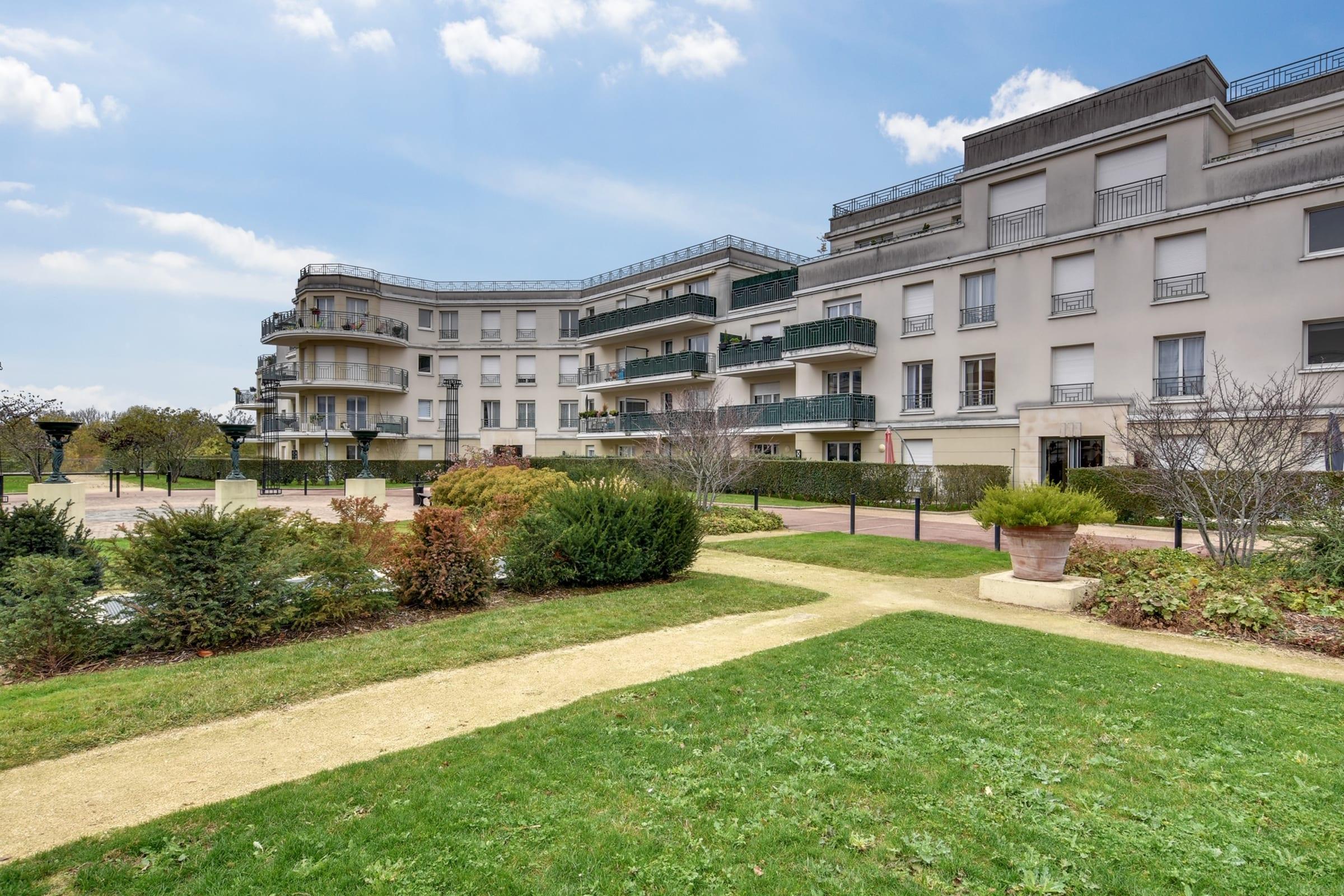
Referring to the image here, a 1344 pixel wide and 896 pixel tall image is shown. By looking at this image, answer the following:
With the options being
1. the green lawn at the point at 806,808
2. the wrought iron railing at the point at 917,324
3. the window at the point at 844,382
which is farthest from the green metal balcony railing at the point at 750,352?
the green lawn at the point at 806,808

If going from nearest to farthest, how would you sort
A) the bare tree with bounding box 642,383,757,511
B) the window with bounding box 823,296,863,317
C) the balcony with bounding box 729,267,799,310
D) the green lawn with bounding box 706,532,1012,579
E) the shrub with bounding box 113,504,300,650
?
the shrub with bounding box 113,504,300,650 < the green lawn with bounding box 706,532,1012,579 < the bare tree with bounding box 642,383,757,511 < the window with bounding box 823,296,863,317 < the balcony with bounding box 729,267,799,310

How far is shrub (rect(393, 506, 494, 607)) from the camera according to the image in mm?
8391

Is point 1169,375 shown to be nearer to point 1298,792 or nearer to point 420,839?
point 1298,792

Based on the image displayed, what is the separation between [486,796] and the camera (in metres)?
3.70

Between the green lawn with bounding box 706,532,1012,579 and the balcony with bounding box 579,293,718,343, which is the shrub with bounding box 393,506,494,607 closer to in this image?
the green lawn with bounding box 706,532,1012,579

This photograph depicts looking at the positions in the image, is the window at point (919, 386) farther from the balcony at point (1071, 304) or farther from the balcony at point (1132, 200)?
the balcony at point (1132, 200)

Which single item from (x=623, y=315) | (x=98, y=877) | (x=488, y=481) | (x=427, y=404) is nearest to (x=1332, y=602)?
(x=98, y=877)

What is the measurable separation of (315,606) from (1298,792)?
25.8 feet

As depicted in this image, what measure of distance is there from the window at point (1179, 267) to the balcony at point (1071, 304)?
180 centimetres

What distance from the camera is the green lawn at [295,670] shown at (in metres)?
4.74

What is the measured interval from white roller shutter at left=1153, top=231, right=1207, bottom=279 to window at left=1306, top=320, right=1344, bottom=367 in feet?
10.1

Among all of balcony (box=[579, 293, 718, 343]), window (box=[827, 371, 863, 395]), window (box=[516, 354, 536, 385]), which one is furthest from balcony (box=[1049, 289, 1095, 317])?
window (box=[516, 354, 536, 385])

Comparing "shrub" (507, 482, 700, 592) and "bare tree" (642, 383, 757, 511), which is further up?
"bare tree" (642, 383, 757, 511)

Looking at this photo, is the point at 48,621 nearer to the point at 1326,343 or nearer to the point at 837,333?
the point at 1326,343
